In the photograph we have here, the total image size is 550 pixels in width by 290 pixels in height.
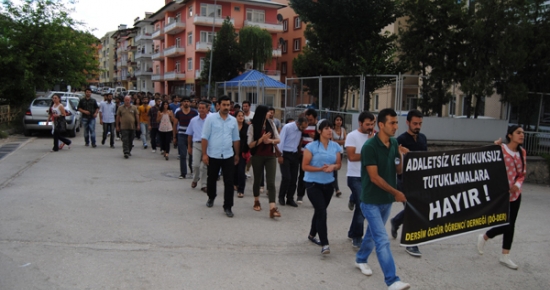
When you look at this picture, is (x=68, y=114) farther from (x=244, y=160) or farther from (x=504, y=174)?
(x=504, y=174)

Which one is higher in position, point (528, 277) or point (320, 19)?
point (320, 19)

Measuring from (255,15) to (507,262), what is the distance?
47.6m

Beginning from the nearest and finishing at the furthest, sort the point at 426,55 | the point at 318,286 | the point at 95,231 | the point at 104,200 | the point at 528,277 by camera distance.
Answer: the point at 318,286 < the point at 528,277 < the point at 95,231 < the point at 104,200 < the point at 426,55

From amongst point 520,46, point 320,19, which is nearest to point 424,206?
point 520,46

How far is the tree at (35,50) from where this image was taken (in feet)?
61.6

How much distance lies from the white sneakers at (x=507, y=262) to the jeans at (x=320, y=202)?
217 cm

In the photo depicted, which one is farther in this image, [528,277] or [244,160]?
[244,160]

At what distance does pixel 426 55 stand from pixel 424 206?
453 inches

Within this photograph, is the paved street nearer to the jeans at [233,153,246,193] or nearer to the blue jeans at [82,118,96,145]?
the jeans at [233,153,246,193]

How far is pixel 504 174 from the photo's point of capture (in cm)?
554

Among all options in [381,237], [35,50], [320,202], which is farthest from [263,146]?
[35,50]

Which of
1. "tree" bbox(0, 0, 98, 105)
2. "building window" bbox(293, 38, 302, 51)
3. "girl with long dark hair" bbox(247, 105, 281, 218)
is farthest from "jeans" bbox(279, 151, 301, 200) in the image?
"building window" bbox(293, 38, 302, 51)

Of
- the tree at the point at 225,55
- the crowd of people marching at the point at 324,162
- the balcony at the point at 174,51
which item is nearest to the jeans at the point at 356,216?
the crowd of people marching at the point at 324,162

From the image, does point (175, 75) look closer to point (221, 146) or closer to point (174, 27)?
point (174, 27)
